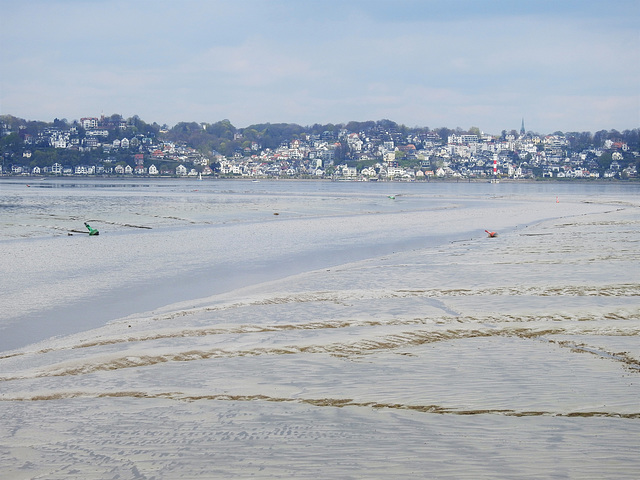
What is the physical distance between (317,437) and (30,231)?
84.7 feet

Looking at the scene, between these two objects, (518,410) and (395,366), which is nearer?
(518,410)

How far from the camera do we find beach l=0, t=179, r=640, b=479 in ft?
16.9

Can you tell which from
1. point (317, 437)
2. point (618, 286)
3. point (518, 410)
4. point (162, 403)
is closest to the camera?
point (317, 437)

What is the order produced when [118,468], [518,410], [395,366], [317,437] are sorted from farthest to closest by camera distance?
[395,366]
[518,410]
[317,437]
[118,468]

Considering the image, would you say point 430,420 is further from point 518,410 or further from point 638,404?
point 638,404

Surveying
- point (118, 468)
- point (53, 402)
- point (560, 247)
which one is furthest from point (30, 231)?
point (118, 468)

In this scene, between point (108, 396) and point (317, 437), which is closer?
point (317, 437)

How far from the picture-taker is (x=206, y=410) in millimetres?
6250

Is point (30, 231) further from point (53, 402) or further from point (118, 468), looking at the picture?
point (118, 468)

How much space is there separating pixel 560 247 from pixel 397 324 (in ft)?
42.0

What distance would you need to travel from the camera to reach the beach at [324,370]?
514 cm

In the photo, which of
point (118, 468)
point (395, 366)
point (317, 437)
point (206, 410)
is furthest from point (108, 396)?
point (395, 366)

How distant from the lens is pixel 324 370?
24.7 feet

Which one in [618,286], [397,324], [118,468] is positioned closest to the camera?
[118,468]
